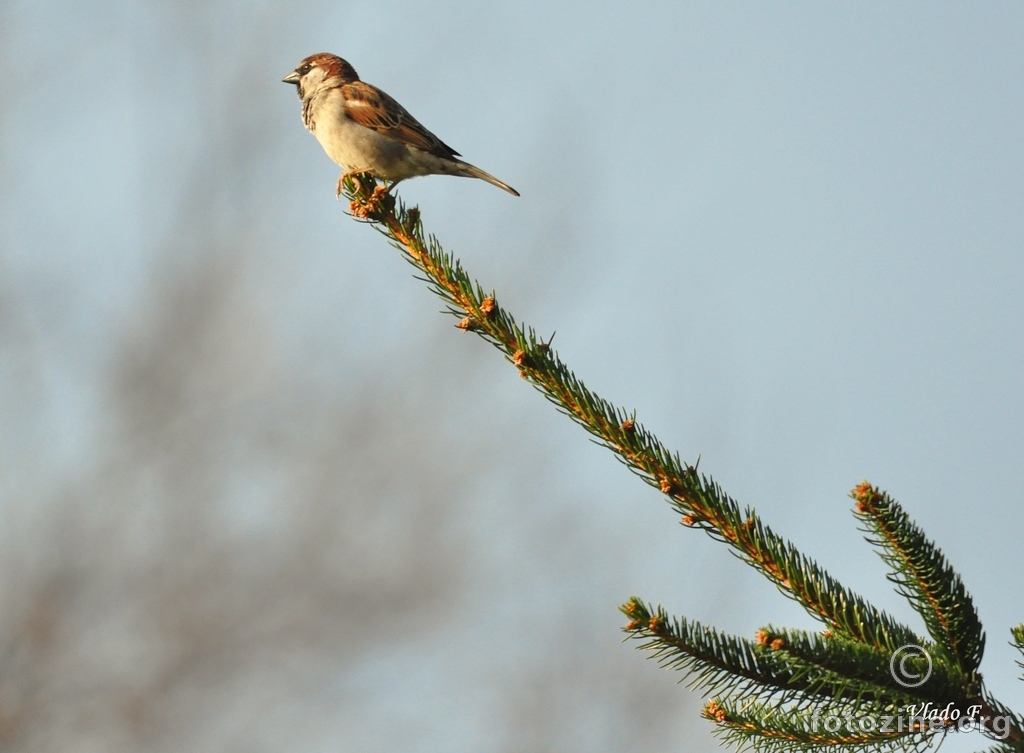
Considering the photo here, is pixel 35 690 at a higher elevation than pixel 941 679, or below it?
→ higher

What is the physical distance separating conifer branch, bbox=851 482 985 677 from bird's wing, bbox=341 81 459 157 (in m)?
3.70

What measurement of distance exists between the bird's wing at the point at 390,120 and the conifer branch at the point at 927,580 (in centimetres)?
370

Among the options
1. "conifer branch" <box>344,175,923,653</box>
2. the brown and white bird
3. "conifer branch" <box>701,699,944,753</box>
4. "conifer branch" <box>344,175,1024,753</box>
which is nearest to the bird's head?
the brown and white bird

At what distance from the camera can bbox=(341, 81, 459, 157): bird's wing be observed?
5016mm

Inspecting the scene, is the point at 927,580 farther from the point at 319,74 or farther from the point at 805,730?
the point at 319,74

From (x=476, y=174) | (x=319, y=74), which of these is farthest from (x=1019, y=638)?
(x=319, y=74)

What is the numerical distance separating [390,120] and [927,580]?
13.2 feet

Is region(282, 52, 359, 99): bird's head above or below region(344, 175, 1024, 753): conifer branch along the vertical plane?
above

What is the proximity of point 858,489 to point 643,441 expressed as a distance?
462 millimetres

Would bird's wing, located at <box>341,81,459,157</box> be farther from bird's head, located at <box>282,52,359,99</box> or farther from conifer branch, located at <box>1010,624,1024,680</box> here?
conifer branch, located at <box>1010,624,1024,680</box>

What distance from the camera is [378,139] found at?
16.4 ft

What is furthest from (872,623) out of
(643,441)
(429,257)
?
(429,257)

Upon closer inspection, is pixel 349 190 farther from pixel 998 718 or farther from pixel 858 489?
pixel 998 718

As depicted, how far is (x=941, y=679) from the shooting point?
1.64m
